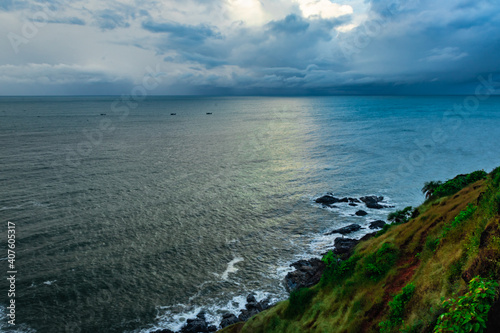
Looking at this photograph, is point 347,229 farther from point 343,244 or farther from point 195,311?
point 195,311

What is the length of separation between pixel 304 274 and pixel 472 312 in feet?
88.1

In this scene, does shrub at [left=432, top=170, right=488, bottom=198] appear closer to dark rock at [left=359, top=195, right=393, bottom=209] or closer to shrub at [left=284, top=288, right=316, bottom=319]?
shrub at [left=284, top=288, right=316, bottom=319]

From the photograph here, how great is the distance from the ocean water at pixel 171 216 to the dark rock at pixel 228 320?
32.3 inches

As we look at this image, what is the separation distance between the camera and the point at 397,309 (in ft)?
50.3

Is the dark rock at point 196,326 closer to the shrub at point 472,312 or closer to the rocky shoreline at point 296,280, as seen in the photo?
the rocky shoreline at point 296,280

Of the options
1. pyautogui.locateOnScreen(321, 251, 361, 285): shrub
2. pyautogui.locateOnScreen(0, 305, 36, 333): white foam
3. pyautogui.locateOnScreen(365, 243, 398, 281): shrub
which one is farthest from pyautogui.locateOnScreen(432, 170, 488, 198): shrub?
pyautogui.locateOnScreen(0, 305, 36, 333): white foam

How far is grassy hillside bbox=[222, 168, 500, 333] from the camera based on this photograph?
423 inches

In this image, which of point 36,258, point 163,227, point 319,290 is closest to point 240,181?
point 163,227

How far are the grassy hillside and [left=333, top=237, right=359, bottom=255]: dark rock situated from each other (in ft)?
40.6

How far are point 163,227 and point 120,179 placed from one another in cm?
2697

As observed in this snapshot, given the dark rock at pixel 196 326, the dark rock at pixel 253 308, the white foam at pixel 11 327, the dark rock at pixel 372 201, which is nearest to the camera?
the white foam at pixel 11 327

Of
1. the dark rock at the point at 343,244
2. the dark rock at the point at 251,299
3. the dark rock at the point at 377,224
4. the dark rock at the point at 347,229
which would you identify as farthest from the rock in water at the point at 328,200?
the dark rock at the point at 251,299

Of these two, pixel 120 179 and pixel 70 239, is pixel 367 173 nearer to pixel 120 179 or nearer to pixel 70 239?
pixel 120 179

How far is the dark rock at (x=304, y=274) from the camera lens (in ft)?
Answer: 107
